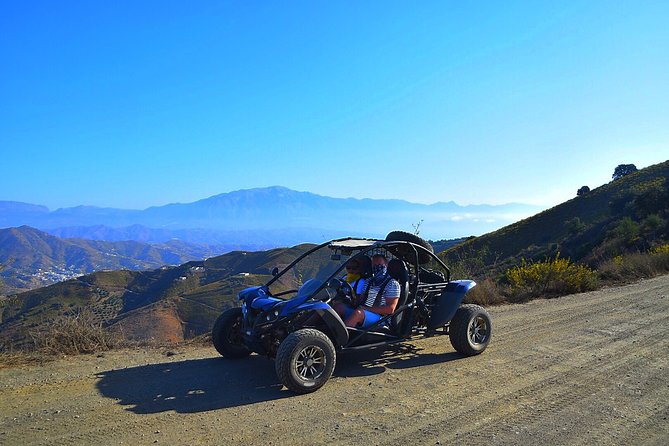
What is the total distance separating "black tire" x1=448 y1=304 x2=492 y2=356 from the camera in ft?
23.1

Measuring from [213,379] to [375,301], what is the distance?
96.2 inches

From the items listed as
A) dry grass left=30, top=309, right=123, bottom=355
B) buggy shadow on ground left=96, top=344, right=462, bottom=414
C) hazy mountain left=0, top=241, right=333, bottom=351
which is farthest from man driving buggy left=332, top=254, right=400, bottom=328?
hazy mountain left=0, top=241, right=333, bottom=351

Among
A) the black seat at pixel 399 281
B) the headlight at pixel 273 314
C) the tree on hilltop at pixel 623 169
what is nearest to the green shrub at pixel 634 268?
the black seat at pixel 399 281

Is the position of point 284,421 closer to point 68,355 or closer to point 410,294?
point 410,294

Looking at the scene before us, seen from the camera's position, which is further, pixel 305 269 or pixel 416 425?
pixel 305 269

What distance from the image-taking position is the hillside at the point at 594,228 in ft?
85.5

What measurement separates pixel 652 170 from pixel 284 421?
63.0m

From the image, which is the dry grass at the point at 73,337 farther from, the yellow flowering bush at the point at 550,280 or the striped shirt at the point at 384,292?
the yellow flowering bush at the point at 550,280

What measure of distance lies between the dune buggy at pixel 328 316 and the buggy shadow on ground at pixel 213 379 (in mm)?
344

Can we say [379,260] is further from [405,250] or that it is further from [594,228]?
[594,228]

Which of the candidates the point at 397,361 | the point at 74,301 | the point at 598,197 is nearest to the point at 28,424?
the point at 397,361

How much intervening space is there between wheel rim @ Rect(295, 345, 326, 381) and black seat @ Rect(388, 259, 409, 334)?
1.46 m

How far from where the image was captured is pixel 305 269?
7484mm

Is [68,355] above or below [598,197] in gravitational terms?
below
